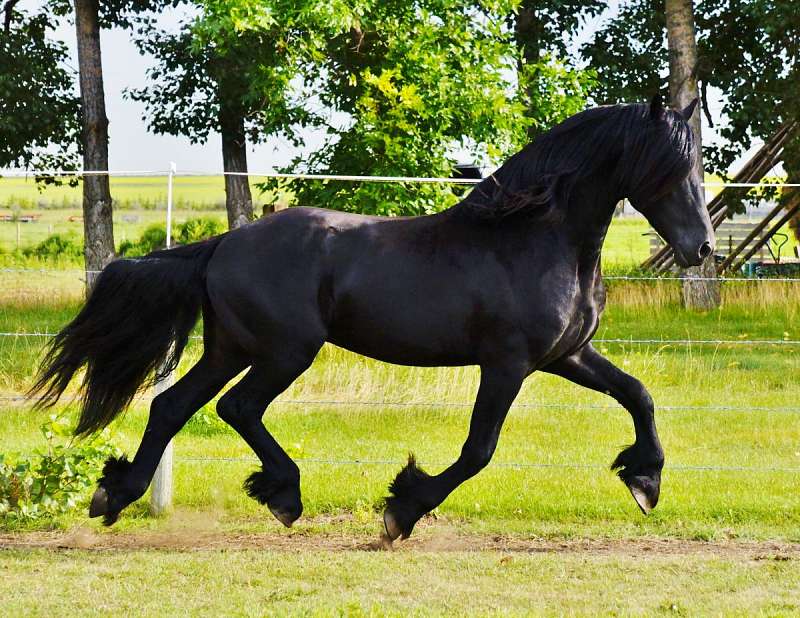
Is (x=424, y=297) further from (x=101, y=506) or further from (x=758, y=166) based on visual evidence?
(x=758, y=166)

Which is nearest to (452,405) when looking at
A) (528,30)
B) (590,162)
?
(590,162)

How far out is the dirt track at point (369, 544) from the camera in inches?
219

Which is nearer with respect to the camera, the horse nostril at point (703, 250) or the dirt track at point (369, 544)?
the horse nostril at point (703, 250)

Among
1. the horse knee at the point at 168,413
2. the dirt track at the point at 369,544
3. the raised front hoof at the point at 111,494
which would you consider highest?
the horse knee at the point at 168,413

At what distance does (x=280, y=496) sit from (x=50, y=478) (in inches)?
67.3

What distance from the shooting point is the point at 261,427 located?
5055 millimetres

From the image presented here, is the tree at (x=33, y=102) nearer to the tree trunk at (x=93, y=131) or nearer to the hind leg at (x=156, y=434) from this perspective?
the tree trunk at (x=93, y=131)

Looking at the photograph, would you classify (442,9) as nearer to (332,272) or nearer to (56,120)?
(56,120)

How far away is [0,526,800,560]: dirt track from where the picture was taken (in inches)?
219

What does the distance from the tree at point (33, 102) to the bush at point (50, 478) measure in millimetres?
11834

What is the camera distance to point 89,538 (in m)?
5.74

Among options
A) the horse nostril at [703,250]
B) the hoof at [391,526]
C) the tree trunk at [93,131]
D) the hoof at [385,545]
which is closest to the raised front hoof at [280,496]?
the hoof at [391,526]

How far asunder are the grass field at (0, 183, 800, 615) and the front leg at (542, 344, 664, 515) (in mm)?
353

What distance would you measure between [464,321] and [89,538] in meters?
2.25
